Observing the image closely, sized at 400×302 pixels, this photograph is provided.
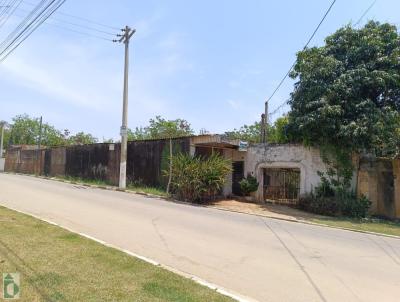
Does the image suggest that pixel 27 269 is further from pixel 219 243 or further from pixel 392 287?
pixel 392 287

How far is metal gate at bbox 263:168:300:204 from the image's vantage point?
22.3 m

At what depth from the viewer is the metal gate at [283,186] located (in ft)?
73.1

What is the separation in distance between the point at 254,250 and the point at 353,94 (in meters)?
11.6

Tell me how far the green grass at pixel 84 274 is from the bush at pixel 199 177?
38.6 ft

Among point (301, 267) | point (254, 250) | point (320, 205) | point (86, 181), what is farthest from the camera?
point (86, 181)

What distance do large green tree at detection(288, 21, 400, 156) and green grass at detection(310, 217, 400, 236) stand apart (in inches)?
121

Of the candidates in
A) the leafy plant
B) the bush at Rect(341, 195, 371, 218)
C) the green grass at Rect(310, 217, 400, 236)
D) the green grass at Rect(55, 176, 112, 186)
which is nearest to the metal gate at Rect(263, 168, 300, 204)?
the leafy plant

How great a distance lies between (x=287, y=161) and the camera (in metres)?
20.8

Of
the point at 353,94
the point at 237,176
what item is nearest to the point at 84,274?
the point at 353,94

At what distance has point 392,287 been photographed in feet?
21.5

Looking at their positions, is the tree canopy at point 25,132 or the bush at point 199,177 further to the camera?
the tree canopy at point 25,132

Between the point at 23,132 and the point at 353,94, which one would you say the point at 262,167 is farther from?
the point at 23,132

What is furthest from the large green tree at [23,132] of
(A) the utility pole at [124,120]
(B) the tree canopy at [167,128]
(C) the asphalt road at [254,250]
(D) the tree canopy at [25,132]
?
(C) the asphalt road at [254,250]

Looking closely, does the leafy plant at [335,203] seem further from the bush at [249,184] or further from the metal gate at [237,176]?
the metal gate at [237,176]
